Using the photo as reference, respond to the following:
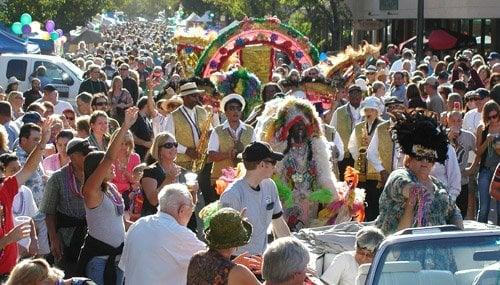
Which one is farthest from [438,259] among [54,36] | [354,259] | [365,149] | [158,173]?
[54,36]

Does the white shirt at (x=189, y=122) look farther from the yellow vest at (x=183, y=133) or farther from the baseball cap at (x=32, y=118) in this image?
the baseball cap at (x=32, y=118)

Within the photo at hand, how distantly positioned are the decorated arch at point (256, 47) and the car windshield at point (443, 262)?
52.3 feet

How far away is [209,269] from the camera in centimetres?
705

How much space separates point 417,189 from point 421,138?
0.47m

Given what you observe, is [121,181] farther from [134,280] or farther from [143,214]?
[134,280]

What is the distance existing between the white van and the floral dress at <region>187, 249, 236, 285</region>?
1967cm

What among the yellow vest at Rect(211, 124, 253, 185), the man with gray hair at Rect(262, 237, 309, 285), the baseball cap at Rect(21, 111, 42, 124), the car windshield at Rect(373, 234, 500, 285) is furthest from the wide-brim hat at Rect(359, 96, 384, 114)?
the man with gray hair at Rect(262, 237, 309, 285)

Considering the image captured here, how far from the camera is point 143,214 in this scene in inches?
411

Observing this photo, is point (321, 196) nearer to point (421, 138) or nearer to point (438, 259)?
point (421, 138)

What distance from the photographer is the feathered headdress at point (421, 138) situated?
9086 millimetres

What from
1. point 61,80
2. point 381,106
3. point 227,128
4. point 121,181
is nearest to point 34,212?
point 121,181

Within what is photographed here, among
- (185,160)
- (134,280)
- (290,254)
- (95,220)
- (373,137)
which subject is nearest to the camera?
(290,254)

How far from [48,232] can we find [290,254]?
4109 mm

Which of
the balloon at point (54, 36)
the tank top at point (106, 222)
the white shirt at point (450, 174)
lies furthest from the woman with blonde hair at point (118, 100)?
the balloon at point (54, 36)
